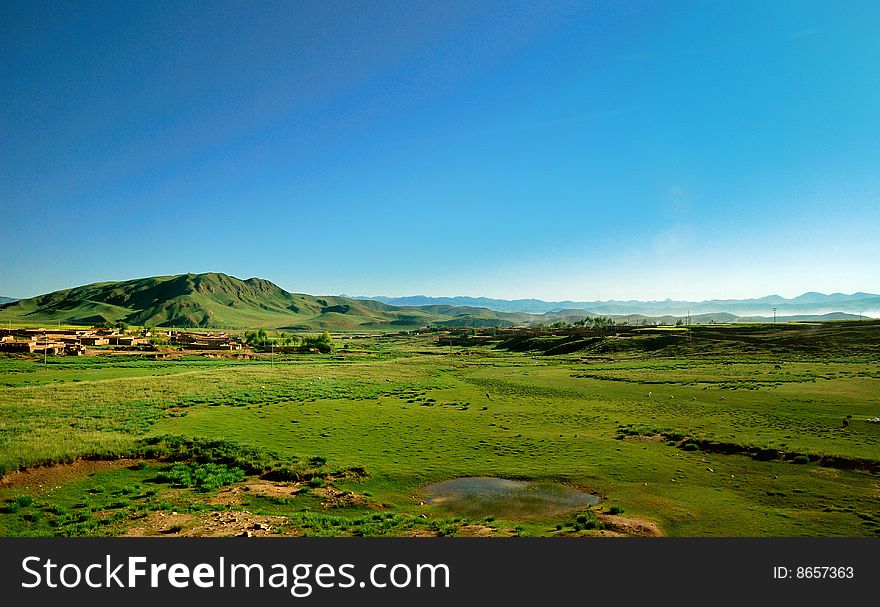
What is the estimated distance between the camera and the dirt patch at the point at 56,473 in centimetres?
1861

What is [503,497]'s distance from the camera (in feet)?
59.3

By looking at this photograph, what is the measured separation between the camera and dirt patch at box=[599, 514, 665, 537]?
14040 millimetres

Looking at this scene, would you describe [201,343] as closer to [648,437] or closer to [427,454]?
[427,454]

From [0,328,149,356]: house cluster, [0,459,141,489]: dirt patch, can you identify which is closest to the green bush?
[0,459,141,489]: dirt patch

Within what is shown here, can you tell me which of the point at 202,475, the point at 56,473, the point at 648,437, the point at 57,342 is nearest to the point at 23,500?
the point at 56,473

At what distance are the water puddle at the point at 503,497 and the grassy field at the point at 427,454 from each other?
593mm

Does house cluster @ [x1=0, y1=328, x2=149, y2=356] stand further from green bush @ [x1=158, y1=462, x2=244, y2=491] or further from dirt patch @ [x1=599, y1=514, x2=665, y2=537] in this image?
dirt patch @ [x1=599, y1=514, x2=665, y2=537]

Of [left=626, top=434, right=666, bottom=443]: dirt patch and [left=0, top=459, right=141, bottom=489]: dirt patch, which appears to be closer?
[left=0, top=459, right=141, bottom=489]: dirt patch

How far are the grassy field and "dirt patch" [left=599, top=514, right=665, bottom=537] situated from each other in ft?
0.34

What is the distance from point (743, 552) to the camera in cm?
1075

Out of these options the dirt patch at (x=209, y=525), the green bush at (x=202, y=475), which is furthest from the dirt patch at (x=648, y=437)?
the green bush at (x=202, y=475)

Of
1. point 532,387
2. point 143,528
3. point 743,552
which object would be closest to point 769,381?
point 532,387

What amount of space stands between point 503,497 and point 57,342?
113750 mm

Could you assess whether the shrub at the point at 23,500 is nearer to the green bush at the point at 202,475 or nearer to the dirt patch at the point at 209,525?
the green bush at the point at 202,475
